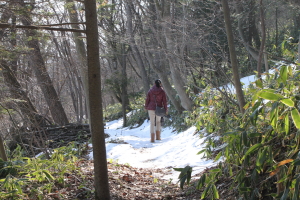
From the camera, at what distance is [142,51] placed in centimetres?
1019

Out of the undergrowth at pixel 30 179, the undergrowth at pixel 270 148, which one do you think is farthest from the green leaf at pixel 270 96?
the undergrowth at pixel 30 179

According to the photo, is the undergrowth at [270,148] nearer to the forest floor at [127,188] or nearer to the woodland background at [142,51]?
the woodland background at [142,51]

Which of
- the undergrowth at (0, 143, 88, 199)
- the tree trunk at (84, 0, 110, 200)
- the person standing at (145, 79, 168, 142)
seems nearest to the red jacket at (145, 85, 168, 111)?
the person standing at (145, 79, 168, 142)

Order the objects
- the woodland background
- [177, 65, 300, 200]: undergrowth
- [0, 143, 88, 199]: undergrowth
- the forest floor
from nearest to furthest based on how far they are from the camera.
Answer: [177, 65, 300, 200]: undergrowth, [0, 143, 88, 199]: undergrowth, the forest floor, the woodland background

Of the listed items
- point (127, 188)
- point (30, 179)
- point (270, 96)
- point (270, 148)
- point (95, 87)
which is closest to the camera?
point (270, 96)

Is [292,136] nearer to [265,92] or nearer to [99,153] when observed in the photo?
[265,92]

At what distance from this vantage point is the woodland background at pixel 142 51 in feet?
16.0

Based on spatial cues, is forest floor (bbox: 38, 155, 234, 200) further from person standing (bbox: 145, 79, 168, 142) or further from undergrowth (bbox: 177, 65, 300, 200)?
person standing (bbox: 145, 79, 168, 142)

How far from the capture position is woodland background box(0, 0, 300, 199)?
488 cm

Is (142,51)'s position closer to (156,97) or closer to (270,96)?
(156,97)

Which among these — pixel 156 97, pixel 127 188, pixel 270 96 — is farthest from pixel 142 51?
pixel 270 96

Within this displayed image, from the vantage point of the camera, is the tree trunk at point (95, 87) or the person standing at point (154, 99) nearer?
the tree trunk at point (95, 87)

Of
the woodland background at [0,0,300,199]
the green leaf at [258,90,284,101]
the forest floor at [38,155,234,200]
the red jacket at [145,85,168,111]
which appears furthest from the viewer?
the red jacket at [145,85,168,111]

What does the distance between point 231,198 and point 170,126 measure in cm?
1256
